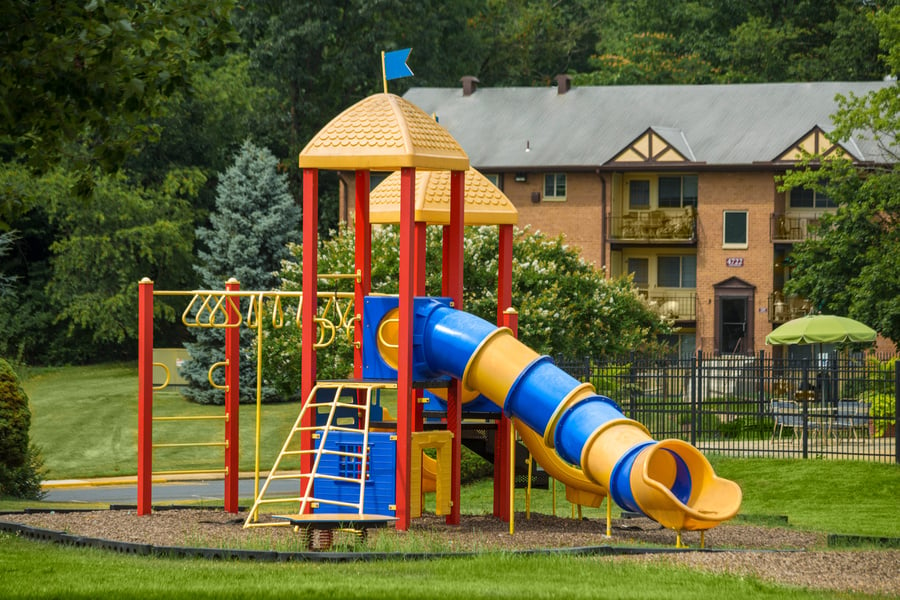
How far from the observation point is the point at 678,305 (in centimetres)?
5316

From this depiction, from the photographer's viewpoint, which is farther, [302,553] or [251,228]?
[251,228]

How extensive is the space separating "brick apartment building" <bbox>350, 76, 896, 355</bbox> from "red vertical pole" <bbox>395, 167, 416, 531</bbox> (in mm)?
37316

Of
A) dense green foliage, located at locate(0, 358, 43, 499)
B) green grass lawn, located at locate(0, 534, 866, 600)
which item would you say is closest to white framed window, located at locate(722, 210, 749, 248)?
dense green foliage, located at locate(0, 358, 43, 499)

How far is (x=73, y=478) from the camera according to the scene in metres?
29.7

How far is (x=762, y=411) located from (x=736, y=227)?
998 inches

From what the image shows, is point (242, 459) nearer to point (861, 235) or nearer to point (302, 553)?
point (861, 235)

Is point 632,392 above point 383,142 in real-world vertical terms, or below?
below

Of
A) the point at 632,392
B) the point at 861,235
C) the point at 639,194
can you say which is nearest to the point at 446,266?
the point at 632,392

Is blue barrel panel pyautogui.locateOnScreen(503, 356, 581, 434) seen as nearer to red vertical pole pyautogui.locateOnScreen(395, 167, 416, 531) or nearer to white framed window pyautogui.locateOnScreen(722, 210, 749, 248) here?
red vertical pole pyautogui.locateOnScreen(395, 167, 416, 531)

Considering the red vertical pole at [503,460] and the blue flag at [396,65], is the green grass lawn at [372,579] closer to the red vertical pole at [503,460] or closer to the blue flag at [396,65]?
the red vertical pole at [503,460]

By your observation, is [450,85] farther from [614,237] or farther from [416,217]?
[416,217]

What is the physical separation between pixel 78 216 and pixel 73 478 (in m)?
25.7

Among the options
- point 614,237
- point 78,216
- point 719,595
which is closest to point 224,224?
point 78,216

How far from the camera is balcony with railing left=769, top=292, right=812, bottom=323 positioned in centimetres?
5081
